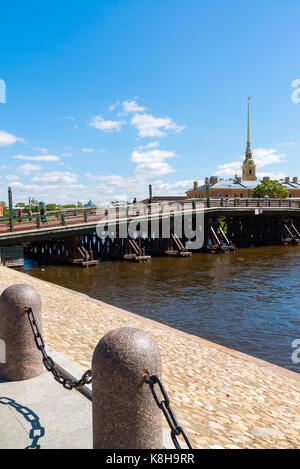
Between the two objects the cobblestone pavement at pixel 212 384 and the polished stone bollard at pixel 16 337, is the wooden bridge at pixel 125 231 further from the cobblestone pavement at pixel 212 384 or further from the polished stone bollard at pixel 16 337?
the polished stone bollard at pixel 16 337

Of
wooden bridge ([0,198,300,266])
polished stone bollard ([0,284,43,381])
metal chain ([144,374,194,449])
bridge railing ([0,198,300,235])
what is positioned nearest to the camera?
metal chain ([144,374,194,449])

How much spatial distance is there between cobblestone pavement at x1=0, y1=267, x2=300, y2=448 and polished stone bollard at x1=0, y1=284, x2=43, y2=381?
1076 millimetres

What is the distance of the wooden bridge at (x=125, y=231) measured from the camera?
906 inches

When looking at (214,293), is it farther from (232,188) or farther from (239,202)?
(232,188)

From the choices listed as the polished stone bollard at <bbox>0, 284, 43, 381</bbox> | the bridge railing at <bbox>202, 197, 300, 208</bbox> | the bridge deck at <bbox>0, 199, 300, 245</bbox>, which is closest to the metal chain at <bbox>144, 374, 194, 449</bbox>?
the polished stone bollard at <bbox>0, 284, 43, 381</bbox>

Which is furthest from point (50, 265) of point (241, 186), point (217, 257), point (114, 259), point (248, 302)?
point (241, 186)

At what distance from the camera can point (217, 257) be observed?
2839cm

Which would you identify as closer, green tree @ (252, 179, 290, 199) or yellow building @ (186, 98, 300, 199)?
green tree @ (252, 179, 290, 199)

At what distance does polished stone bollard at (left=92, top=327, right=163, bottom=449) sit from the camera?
292cm

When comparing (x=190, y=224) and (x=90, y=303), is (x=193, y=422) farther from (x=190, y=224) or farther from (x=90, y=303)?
(x=190, y=224)

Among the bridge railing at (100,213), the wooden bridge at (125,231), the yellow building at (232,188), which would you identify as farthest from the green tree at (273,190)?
the bridge railing at (100,213)

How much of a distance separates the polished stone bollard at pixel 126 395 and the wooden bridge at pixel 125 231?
19.3 metres

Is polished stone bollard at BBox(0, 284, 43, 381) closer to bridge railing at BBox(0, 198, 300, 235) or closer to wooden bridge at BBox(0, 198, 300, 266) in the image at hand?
wooden bridge at BBox(0, 198, 300, 266)

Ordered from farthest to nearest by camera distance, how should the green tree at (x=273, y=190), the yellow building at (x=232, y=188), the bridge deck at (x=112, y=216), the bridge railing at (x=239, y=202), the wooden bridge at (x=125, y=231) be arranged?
the yellow building at (x=232, y=188)
the green tree at (x=273, y=190)
the bridge railing at (x=239, y=202)
the wooden bridge at (x=125, y=231)
the bridge deck at (x=112, y=216)
